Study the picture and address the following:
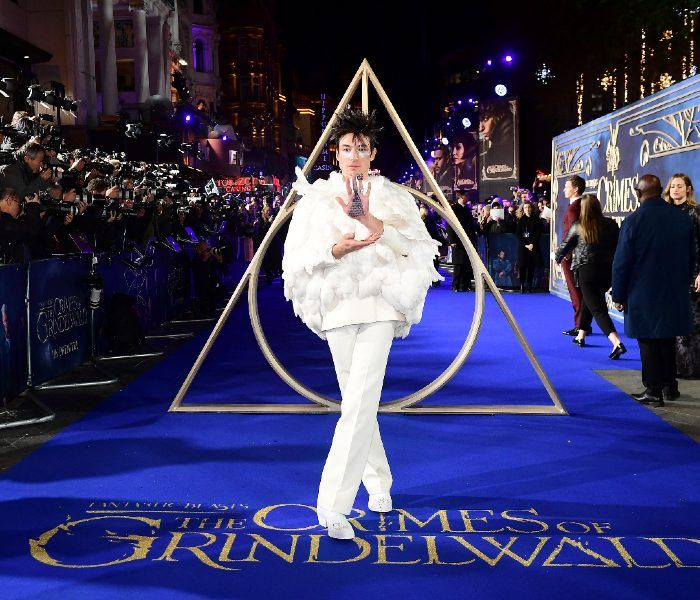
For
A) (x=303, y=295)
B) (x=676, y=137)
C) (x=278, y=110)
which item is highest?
(x=278, y=110)

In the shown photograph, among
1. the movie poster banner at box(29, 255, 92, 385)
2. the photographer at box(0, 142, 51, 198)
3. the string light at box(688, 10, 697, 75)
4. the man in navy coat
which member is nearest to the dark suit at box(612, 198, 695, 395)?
the man in navy coat

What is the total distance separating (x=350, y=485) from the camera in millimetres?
4531

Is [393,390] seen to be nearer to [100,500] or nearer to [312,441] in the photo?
[312,441]

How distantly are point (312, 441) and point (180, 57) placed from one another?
4722cm

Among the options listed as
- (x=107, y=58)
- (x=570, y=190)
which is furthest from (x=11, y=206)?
(x=107, y=58)

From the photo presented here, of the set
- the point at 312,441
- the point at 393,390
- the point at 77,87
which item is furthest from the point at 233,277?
the point at 312,441

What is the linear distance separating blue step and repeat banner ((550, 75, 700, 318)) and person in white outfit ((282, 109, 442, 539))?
22.0ft

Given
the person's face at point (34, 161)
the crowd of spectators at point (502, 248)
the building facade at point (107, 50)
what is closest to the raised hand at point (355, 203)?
the person's face at point (34, 161)

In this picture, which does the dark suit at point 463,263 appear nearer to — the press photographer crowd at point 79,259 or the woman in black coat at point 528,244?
the woman in black coat at point 528,244

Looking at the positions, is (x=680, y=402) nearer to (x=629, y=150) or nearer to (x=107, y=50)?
(x=629, y=150)

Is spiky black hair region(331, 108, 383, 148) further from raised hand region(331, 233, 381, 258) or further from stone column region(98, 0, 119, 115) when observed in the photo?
stone column region(98, 0, 119, 115)

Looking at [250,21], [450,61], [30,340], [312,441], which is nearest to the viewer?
[312,441]

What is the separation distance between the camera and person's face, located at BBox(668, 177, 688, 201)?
28.6ft

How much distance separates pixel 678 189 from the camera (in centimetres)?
873
